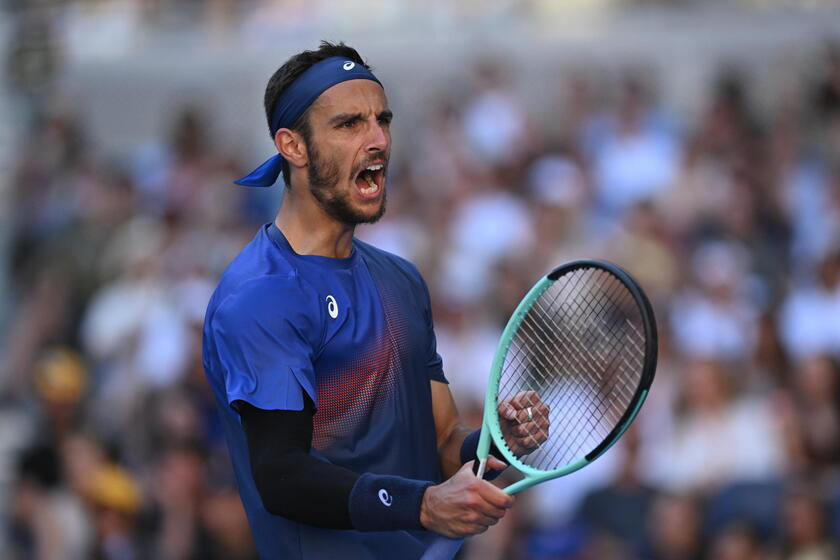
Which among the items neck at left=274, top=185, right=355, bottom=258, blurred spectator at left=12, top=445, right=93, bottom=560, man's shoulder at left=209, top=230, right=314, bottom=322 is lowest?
blurred spectator at left=12, top=445, right=93, bottom=560

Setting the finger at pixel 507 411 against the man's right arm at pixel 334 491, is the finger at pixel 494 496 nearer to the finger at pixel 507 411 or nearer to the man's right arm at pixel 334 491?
the man's right arm at pixel 334 491

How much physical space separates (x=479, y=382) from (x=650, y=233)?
1351 mm

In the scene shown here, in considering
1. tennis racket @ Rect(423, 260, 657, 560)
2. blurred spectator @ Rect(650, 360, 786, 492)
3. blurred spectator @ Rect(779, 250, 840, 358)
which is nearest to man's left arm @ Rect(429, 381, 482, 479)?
tennis racket @ Rect(423, 260, 657, 560)

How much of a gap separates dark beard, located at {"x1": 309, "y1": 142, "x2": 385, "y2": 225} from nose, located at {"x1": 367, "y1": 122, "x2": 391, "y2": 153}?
97 millimetres

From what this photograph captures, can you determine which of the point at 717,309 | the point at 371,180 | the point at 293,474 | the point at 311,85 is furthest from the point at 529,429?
the point at 717,309

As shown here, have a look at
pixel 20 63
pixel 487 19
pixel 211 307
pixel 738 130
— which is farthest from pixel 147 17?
pixel 211 307

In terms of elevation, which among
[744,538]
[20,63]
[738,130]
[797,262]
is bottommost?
[744,538]

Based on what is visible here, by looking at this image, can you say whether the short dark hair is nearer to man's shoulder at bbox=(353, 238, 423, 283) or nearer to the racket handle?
man's shoulder at bbox=(353, 238, 423, 283)

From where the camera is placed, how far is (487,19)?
11.7 meters

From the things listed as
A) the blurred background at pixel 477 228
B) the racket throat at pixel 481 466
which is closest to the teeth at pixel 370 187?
the racket throat at pixel 481 466

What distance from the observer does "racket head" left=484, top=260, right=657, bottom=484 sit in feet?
10.5

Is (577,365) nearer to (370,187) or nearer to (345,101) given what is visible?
(370,187)

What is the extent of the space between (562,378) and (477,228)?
5.26 meters

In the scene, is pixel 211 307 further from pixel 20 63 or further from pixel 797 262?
pixel 20 63
